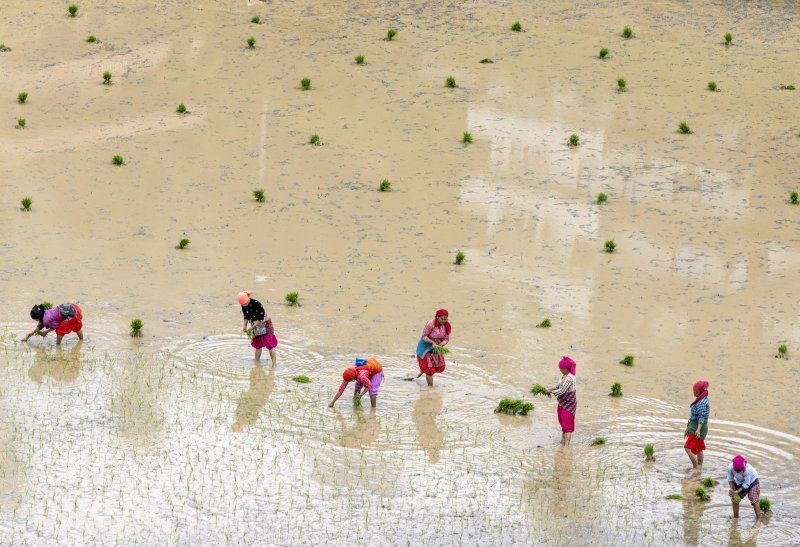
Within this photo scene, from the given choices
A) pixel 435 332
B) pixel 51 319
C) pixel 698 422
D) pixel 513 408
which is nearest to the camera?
pixel 698 422

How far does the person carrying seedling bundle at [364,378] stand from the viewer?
21812mm

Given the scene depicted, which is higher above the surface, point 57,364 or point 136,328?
point 136,328

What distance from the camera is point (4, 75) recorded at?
36.9 metres

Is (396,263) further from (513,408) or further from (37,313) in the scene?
(37,313)

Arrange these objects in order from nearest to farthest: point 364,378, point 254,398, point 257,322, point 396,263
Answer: point 364,378, point 254,398, point 257,322, point 396,263

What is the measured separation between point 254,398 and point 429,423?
2.94 meters

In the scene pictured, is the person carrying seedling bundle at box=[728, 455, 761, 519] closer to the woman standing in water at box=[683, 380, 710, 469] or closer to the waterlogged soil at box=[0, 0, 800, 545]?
the waterlogged soil at box=[0, 0, 800, 545]

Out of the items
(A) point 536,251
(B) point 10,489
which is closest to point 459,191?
(A) point 536,251

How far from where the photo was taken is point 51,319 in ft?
78.8

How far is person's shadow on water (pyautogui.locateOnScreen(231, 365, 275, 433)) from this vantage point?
2155 cm

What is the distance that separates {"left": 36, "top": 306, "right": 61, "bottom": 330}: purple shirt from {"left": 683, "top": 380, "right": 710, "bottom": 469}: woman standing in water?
10960 millimetres

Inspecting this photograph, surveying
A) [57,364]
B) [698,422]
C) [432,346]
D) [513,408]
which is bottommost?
[698,422]

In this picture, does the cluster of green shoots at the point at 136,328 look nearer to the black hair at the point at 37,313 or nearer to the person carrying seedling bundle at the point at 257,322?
the black hair at the point at 37,313

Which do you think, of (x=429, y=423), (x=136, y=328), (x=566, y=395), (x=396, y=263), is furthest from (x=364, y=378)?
(x=396, y=263)
